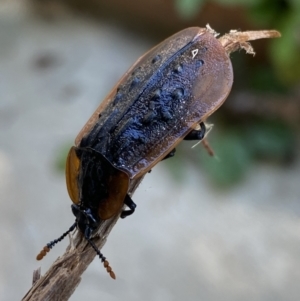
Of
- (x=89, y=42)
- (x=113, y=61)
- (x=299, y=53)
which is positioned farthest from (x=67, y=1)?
(x=299, y=53)

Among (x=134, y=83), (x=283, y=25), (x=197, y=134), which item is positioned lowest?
(x=283, y=25)

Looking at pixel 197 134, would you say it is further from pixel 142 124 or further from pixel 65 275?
pixel 65 275

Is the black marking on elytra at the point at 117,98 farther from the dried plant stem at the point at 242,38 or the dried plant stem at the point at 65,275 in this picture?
the dried plant stem at the point at 65,275

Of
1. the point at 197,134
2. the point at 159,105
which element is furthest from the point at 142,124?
the point at 197,134

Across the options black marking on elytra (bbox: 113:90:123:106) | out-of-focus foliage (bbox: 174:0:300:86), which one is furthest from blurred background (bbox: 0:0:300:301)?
black marking on elytra (bbox: 113:90:123:106)

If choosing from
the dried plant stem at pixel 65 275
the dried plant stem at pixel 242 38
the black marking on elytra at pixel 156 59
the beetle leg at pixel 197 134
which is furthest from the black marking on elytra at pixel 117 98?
the dried plant stem at pixel 65 275

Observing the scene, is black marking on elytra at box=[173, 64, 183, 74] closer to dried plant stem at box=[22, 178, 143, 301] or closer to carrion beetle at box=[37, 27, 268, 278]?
carrion beetle at box=[37, 27, 268, 278]
